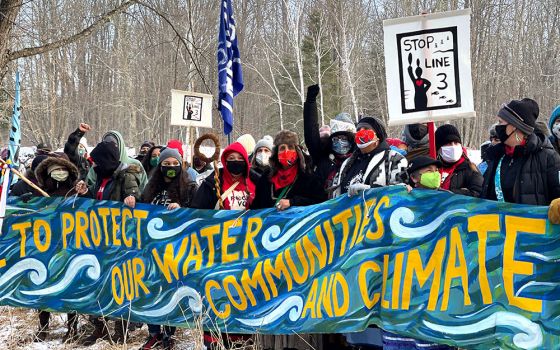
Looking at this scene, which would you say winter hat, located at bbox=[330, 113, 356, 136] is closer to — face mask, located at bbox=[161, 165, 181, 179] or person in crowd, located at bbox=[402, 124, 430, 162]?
person in crowd, located at bbox=[402, 124, 430, 162]

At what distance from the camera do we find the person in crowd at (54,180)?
21.8ft

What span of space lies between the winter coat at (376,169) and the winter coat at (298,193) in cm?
29

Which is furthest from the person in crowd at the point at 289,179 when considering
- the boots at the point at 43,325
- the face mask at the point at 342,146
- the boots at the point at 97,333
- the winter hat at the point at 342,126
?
the boots at the point at 43,325

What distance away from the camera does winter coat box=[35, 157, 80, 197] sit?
6.69 metres

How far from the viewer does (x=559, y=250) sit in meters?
4.04

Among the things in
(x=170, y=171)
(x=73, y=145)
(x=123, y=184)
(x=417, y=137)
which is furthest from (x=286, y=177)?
(x=73, y=145)

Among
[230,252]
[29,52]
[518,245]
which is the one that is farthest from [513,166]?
[29,52]

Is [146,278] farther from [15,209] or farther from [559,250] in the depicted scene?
[559,250]

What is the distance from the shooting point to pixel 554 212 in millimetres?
4004

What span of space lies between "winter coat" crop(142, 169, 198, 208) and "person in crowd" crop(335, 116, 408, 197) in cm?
158

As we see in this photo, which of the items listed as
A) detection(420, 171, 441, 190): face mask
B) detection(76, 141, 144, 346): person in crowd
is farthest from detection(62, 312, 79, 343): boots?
detection(420, 171, 441, 190): face mask

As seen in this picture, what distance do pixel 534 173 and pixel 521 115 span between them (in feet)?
1.36

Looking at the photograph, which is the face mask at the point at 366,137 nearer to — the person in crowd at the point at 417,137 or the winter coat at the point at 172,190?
the person in crowd at the point at 417,137

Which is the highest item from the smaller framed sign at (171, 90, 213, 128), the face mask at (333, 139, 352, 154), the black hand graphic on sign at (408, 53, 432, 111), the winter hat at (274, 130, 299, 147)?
the smaller framed sign at (171, 90, 213, 128)
